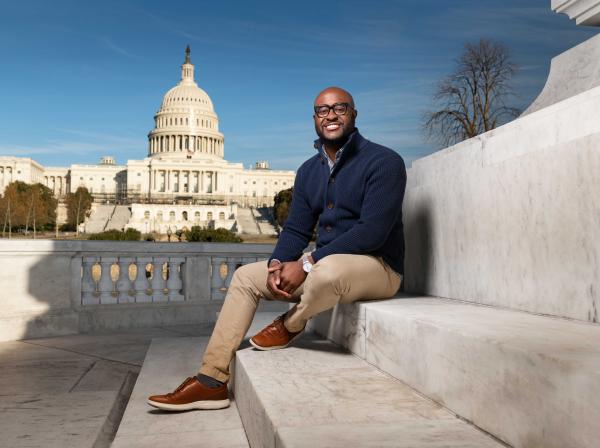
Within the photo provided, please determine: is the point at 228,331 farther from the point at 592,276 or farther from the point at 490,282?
the point at 592,276

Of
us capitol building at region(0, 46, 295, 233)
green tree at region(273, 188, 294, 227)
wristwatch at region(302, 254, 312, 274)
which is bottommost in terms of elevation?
→ wristwatch at region(302, 254, 312, 274)

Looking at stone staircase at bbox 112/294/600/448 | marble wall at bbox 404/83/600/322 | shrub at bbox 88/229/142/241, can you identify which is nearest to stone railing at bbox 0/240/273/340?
stone staircase at bbox 112/294/600/448

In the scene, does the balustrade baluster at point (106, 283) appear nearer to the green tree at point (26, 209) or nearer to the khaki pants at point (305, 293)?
the khaki pants at point (305, 293)

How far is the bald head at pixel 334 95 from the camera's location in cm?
302

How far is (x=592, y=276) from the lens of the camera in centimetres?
201

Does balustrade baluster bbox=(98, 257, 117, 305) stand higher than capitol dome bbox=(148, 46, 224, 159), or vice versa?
capitol dome bbox=(148, 46, 224, 159)

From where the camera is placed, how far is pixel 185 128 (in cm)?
9969

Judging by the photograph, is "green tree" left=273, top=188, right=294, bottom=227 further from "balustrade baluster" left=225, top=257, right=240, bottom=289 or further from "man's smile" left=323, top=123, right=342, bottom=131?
"man's smile" left=323, top=123, right=342, bottom=131

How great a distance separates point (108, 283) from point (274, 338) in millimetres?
4297

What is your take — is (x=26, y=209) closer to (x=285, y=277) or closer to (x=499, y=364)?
(x=285, y=277)

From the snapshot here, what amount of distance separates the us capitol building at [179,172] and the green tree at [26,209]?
9.94 metres

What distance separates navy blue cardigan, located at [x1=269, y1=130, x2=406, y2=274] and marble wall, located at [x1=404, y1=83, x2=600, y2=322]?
0.92ft

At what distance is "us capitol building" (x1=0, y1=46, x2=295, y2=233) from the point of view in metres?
95.2

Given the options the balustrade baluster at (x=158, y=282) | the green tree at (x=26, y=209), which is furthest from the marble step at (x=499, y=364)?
the green tree at (x=26, y=209)
